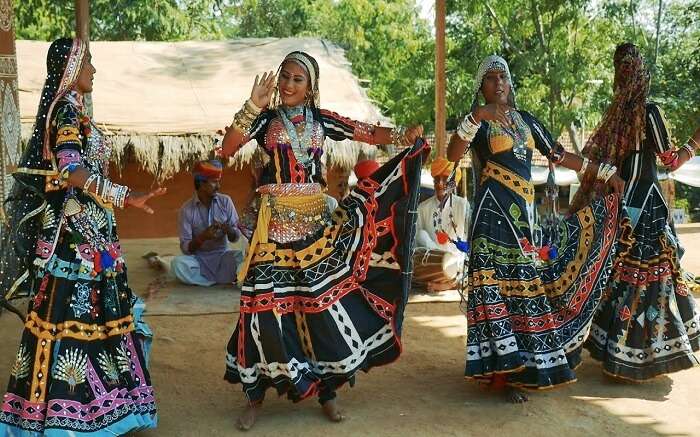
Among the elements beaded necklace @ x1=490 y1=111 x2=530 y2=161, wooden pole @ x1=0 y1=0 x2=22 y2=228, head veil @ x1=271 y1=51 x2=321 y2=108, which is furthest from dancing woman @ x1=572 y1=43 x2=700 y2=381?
wooden pole @ x1=0 y1=0 x2=22 y2=228

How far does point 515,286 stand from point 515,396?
638 mm

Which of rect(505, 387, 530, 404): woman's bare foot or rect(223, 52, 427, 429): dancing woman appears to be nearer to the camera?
rect(223, 52, 427, 429): dancing woman

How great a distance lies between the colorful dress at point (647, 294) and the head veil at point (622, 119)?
0.06m

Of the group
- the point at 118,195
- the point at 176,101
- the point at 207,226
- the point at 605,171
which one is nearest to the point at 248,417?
the point at 118,195

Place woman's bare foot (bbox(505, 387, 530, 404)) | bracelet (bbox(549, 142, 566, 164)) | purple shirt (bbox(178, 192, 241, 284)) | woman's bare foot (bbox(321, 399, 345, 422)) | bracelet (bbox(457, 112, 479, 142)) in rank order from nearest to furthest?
woman's bare foot (bbox(321, 399, 345, 422)) < bracelet (bbox(457, 112, 479, 142)) < woman's bare foot (bbox(505, 387, 530, 404)) < bracelet (bbox(549, 142, 566, 164)) < purple shirt (bbox(178, 192, 241, 284))

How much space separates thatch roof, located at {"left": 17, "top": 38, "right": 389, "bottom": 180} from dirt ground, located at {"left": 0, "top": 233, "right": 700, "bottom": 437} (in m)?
5.64

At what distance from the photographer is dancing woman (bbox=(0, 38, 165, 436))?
387 centimetres

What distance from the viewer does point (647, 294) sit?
198 inches

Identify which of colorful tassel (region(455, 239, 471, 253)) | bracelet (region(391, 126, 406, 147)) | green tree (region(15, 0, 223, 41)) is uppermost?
green tree (region(15, 0, 223, 41))

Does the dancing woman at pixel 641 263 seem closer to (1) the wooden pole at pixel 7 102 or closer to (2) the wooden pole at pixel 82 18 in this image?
(1) the wooden pole at pixel 7 102

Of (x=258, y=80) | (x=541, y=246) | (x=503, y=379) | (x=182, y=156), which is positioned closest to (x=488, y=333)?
(x=503, y=379)

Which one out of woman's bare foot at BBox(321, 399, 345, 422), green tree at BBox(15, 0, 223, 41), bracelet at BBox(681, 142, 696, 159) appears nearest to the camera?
woman's bare foot at BBox(321, 399, 345, 422)

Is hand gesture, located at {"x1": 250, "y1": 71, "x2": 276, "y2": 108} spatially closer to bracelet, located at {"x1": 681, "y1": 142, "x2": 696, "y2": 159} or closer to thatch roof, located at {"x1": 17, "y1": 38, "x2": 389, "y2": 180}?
bracelet, located at {"x1": 681, "y1": 142, "x2": 696, "y2": 159}

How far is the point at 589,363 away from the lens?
5.52 metres
